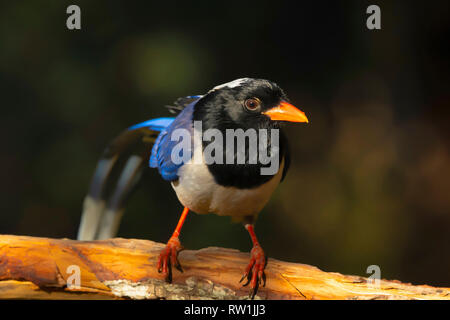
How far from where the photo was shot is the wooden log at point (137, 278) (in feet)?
6.12

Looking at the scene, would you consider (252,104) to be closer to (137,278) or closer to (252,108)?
(252,108)

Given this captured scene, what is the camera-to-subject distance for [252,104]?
6.45ft

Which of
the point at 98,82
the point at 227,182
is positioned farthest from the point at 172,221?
the point at 227,182

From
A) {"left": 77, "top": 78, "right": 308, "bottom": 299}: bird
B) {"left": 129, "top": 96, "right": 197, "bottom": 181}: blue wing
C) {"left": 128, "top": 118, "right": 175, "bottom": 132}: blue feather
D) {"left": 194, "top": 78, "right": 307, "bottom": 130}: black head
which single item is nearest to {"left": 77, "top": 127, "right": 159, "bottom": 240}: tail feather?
{"left": 128, "top": 118, "right": 175, "bottom": 132}: blue feather

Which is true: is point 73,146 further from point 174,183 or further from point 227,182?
point 227,182

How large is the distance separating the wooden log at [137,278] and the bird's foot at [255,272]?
0.03 metres

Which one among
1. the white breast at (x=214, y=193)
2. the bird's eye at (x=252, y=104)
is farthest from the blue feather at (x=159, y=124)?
the bird's eye at (x=252, y=104)

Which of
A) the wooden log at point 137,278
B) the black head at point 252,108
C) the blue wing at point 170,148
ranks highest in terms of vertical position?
the black head at point 252,108

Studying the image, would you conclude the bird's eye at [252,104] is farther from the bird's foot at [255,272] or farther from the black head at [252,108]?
the bird's foot at [255,272]

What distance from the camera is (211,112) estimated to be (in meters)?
2.00

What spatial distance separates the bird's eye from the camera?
6.43 ft

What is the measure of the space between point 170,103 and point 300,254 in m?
1.47

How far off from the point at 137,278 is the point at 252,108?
0.84 metres

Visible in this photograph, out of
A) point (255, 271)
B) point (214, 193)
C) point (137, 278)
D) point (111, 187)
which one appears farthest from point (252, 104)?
point (111, 187)
